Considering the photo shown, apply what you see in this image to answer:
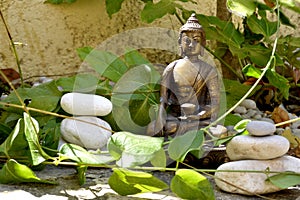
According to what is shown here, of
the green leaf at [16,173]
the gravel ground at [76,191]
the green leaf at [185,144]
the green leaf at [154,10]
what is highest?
the green leaf at [154,10]

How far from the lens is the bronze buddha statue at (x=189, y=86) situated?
2.72ft

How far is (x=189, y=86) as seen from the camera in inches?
33.3

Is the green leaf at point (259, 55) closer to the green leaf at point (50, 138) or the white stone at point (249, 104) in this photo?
the white stone at point (249, 104)

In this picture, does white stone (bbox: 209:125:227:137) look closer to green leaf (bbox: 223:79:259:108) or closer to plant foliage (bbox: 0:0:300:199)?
plant foliage (bbox: 0:0:300:199)

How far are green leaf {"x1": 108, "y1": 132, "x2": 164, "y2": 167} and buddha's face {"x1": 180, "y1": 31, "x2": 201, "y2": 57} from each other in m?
0.21

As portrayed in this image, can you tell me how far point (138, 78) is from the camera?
3.05ft

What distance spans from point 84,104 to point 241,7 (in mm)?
318

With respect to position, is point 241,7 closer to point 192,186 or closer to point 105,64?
point 105,64

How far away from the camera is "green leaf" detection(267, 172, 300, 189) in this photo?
2.23ft

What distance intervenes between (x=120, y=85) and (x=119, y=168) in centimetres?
28

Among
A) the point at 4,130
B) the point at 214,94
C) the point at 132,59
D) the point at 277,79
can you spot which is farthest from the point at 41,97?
the point at 277,79

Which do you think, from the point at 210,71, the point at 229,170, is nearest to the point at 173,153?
the point at 229,170

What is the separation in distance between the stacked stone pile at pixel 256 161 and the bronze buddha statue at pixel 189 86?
0.10m

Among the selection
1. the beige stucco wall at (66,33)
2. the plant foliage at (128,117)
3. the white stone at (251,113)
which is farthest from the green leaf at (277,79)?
the beige stucco wall at (66,33)
